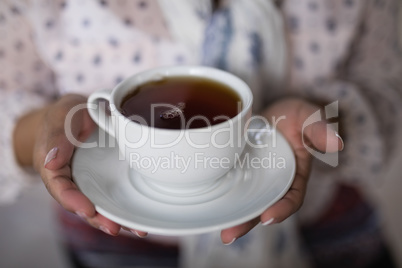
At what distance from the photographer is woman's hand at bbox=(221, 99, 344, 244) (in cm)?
43

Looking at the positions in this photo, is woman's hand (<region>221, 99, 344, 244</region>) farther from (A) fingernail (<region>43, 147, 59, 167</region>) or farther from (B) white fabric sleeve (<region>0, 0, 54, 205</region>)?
(B) white fabric sleeve (<region>0, 0, 54, 205</region>)

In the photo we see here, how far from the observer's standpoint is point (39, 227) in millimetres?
1234

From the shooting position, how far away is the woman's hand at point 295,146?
43cm

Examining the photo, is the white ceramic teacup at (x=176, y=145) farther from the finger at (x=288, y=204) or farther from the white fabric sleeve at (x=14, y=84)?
the white fabric sleeve at (x=14, y=84)

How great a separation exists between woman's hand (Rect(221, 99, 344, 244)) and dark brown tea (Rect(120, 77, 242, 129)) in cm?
10

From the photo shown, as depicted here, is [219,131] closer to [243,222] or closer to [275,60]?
[243,222]

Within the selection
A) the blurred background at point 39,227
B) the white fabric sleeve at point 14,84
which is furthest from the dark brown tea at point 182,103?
the blurred background at point 39,227

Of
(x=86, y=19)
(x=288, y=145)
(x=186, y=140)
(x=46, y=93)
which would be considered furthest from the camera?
(x=46, y=93)

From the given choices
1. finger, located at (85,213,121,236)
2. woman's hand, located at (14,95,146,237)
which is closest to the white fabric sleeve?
woman's hand, located at (14,95,146,237)

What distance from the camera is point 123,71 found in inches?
26.3

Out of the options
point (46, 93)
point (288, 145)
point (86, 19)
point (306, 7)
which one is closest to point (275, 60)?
point (306, 7)

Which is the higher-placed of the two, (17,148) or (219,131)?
(219,131)

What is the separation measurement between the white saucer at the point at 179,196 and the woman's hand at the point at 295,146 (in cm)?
1

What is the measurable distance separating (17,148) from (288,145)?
43 cm
